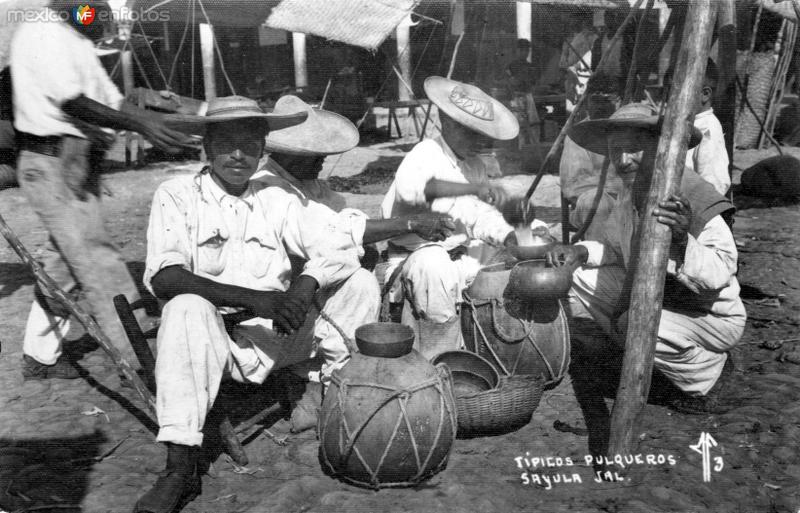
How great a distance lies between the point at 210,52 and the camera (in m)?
14.0

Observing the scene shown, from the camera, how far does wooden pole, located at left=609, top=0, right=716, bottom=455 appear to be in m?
2.97

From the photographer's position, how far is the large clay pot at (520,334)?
396cm

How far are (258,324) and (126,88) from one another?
11990mm

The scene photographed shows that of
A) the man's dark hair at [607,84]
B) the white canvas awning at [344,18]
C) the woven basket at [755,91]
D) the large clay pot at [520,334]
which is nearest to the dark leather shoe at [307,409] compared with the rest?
Result: the large clay pot at [520,334]

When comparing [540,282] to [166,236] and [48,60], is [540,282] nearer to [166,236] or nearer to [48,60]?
[166,236]

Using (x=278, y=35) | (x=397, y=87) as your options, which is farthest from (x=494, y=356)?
(x=278, y=35)

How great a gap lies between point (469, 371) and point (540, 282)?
2.02ft

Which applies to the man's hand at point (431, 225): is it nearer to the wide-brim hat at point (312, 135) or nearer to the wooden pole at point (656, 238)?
the wide-brim hat at point (312, 135)

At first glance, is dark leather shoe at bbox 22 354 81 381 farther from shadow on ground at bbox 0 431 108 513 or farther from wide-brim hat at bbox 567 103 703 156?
wide-brim hat at bbox 567 103 703 156

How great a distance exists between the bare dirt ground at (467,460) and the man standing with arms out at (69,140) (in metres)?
0.55

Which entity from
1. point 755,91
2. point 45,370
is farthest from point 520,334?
point 755,91

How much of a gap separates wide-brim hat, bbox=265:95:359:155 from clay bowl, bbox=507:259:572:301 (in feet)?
5.20

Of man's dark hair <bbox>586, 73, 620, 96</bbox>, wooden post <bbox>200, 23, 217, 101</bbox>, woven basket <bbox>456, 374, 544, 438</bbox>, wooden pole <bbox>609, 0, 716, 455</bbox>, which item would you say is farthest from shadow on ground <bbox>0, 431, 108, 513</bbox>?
wooden post <bbox>200, 23, 217, 101</bbox>

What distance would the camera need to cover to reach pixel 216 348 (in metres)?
2.93
